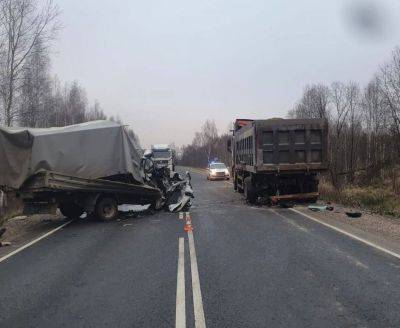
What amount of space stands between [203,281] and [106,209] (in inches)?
339

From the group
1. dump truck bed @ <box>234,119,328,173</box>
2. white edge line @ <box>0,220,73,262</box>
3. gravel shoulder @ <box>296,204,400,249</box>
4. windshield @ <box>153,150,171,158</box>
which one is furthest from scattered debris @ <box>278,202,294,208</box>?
windshield @ <box>153,150,171,158</box>

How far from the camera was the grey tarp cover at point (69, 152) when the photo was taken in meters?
13.9

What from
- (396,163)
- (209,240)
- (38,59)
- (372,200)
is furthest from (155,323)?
(38,59)

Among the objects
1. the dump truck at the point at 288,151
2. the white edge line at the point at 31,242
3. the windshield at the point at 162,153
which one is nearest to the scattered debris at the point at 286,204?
the dump truck at the point at 288,151

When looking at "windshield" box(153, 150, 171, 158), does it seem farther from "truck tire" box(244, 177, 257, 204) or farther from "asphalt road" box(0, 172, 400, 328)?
"asphalt road" box(0, 172, 400, 328)

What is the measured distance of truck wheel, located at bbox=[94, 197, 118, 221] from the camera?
15.1 m

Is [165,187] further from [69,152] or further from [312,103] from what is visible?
[312,103]

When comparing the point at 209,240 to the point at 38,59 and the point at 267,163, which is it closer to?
the point at 267,163

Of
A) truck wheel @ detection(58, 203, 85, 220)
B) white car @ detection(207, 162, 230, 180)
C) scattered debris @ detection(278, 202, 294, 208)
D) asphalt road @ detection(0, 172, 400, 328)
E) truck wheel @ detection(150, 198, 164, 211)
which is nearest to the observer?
asphalt road @ detection(0, 172, 400, 328)

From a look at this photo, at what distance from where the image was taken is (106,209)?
15305mm

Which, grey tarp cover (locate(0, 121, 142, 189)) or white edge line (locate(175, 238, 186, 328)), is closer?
white edge line (locate(175, 238, 186, 328))

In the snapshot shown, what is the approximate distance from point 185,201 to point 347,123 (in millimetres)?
39054

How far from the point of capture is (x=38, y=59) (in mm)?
34906

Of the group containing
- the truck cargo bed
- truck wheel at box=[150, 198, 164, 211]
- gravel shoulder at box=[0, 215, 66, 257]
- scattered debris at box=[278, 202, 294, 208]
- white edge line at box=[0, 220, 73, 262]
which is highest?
the truck cargo bed
